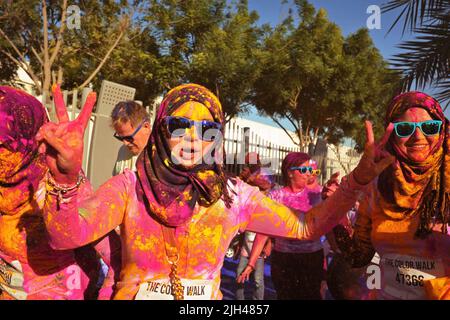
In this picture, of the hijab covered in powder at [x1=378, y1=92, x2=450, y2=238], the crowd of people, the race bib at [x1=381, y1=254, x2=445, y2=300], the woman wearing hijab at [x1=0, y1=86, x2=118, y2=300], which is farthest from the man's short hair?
the race bib at [x1=381, y1=254, x2=445, y2=300]

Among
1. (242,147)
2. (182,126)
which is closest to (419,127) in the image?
(182,126)

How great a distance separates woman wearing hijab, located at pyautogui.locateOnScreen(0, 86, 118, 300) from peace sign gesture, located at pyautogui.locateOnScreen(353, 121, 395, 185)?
159 centimetres

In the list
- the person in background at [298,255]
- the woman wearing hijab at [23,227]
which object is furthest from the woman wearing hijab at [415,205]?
the person in background at [298,255]

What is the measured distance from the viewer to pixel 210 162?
6.77 ft

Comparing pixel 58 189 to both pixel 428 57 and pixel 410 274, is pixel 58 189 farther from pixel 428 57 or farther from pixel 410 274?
pixel 428 57

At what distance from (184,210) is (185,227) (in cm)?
10

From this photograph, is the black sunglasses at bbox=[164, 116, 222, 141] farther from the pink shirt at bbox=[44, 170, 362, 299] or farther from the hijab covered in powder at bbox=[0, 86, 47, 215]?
the hijab covered in powder at bbox=[0, 86, 47, 215]

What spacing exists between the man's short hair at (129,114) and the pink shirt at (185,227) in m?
1.21

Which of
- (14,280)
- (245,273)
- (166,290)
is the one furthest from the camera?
(245,273)

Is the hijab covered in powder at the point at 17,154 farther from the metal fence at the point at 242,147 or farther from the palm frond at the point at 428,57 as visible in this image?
the metal fence at the point at 242,147

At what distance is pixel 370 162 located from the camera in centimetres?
177

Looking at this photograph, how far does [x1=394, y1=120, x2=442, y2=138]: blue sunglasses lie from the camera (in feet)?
7.16
